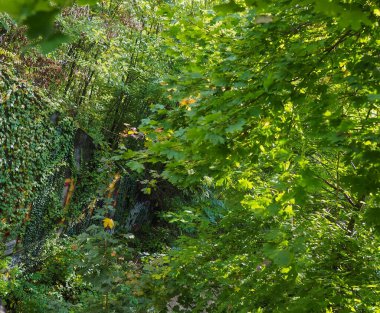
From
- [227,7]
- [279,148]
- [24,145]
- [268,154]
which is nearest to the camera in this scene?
[227,7]

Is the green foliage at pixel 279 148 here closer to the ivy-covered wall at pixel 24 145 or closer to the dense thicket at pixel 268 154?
the dense thicket at pixel 268 154

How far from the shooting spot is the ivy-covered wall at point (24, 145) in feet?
25.4

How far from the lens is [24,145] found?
27.2ft

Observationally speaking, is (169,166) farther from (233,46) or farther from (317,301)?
(317,301)

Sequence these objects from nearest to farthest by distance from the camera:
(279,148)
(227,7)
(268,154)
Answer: (227,7), (279,148), (268,154)

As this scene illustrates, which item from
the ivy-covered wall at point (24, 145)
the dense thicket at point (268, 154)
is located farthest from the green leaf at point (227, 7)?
the ivy-covered wall at point (24, 145)

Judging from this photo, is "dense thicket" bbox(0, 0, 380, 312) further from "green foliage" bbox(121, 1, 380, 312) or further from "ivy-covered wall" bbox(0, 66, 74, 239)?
"ivy-covered wall" bbox(0, 66, 74, 239)

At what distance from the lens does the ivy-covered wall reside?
25.4 feet

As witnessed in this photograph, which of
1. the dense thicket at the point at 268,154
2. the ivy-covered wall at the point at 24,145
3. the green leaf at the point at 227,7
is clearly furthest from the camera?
the ivy-covered wall at the point at 24,145

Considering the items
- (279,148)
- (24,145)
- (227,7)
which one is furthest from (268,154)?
(24,145)

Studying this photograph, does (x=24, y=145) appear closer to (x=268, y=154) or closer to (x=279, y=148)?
(x=268, y=154)

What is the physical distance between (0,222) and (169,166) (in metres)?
5.45

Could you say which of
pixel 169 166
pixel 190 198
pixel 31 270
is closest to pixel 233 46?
pixel 169 166

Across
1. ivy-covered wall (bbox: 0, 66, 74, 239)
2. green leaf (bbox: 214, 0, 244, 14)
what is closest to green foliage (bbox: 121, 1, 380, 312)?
green leaf (bbox: 214, 0, 244, 14)
